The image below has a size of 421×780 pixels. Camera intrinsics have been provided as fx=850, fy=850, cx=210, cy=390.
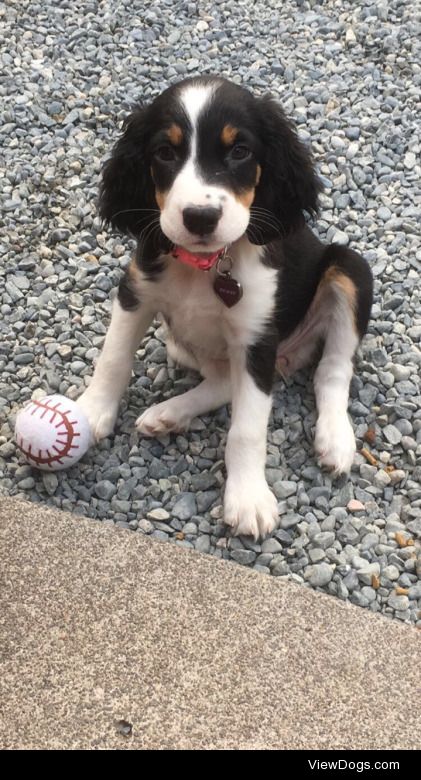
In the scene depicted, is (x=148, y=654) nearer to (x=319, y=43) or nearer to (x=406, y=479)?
(x=406, y=479)

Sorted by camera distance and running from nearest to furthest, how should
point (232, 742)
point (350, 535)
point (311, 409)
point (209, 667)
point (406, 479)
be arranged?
1. point (232, 742)
2. point (209, 667)
3. point (350, 535)
4. point (406, 479)
5. point (311, 409)

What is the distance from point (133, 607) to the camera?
8.65 ft

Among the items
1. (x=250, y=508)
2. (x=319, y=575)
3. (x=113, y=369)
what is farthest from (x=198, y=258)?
(x=319, y=575)

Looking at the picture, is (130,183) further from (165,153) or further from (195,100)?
(195,100)

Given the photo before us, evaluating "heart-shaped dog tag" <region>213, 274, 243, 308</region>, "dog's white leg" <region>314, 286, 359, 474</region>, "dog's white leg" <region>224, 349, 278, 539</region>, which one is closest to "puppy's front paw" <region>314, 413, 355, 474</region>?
"dog's white leg" <region>314, 286, 359, 474</region>

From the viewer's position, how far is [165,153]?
268cm

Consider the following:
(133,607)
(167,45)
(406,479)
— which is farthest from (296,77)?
(133,607)

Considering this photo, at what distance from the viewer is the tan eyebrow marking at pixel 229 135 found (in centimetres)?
260

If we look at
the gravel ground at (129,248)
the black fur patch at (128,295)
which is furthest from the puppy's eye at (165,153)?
the gravel ground at (129,248)

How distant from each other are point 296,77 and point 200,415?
2510mm

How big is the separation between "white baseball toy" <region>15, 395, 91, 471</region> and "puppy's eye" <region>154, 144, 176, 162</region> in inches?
36.0

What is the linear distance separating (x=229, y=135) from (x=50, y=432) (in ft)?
3.81

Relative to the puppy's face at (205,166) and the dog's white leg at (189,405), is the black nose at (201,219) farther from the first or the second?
the dog's white leg at (189,405)

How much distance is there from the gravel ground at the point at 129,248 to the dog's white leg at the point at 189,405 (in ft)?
0.20
